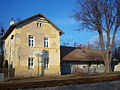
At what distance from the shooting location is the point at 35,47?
26484mm

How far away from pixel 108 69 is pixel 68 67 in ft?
22.7

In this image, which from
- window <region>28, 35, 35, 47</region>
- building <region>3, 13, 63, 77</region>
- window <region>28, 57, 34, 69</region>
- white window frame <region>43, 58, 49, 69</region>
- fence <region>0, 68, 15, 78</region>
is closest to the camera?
fence <region>0, 68, 15, 78</region>

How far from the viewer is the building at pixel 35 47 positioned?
25234 millimetres

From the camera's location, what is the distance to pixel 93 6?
28953mm

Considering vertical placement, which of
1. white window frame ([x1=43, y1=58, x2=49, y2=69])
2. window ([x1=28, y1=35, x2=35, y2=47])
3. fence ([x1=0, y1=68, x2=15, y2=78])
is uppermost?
window ([x1=28, y1=35, x2=35, y2=47])

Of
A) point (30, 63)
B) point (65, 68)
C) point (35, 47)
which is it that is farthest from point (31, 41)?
point (65, 68)

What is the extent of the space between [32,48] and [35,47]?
51cm

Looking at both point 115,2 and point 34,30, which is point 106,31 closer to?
point 115,2

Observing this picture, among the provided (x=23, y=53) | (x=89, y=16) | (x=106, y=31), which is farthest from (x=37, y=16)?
(x=106, y=31)

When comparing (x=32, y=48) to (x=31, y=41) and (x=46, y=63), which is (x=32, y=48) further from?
(x=46, y=63)

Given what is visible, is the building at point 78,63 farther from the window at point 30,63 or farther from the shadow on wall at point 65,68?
the window at point 30,63

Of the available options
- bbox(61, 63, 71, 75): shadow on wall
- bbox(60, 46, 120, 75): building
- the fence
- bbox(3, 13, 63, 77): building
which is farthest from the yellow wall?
bbox(60, 46, 120, 75): building

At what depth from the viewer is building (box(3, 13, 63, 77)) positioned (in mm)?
25234

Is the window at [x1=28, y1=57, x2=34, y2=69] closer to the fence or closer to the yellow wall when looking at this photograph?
the yellow wall
